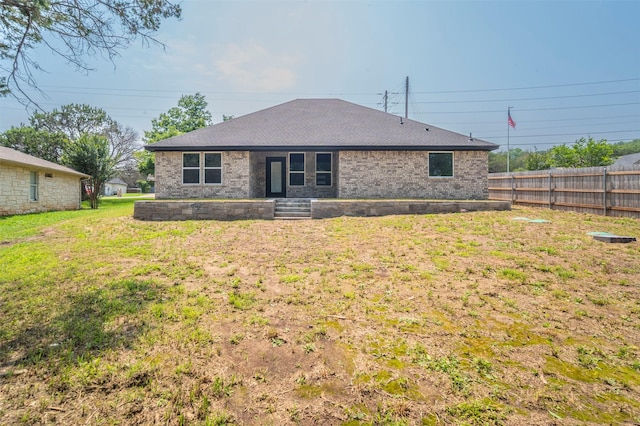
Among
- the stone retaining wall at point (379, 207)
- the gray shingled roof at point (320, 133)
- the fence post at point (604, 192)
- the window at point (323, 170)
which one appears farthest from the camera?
the window at point (323, 170)

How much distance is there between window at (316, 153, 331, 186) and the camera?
47.2ft

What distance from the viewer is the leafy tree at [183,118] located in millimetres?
27688

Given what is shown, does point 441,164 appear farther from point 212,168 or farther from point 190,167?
point 190,167

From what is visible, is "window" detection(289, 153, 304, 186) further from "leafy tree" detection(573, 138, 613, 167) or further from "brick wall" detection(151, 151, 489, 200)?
"leafy tree" detection(573, 138, 613, 167)

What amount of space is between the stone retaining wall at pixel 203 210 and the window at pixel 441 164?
780 cm

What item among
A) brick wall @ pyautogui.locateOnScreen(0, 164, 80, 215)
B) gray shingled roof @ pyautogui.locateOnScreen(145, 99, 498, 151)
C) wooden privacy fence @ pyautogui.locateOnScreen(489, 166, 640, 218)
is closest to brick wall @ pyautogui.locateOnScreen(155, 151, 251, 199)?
gray shingled roof @ pyautogui.locateOnScreen(145, 99, 498, 151)

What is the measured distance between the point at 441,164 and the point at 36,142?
1365 inches

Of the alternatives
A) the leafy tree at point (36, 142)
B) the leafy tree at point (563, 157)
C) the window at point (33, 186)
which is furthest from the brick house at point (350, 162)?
the leafy tree at point (563, 157)

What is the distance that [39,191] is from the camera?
51.2ft

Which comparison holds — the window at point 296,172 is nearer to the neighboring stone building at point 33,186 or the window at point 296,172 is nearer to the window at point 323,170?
the window at point 323,170

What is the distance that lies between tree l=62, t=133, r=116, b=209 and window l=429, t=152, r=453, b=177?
20.9 meters

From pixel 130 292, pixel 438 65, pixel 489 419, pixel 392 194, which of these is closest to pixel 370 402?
pixel 489 419

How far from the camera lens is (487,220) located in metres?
8.95

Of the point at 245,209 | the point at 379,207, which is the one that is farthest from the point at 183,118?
the point at 379,207
